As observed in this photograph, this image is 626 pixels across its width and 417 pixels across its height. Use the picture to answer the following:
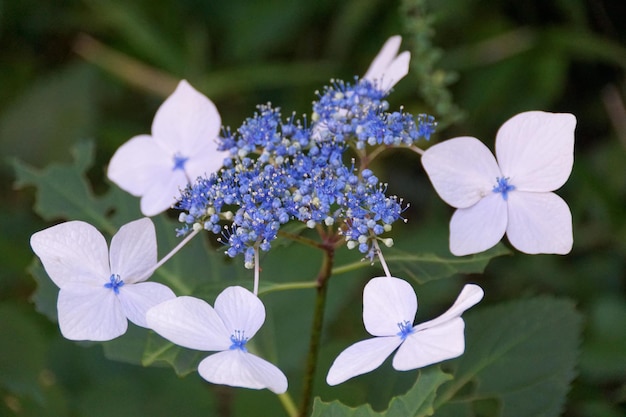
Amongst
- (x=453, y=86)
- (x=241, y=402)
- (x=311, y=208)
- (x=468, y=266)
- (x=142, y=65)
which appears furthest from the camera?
(x=142, y=65)

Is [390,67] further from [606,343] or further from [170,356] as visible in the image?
[606,343]

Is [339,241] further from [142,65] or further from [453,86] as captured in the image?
[142,65]

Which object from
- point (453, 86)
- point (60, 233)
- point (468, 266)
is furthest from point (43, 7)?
point (468, 266)

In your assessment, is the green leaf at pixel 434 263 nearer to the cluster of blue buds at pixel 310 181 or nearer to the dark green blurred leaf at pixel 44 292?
the cluster of blue buds at pixel 310 181

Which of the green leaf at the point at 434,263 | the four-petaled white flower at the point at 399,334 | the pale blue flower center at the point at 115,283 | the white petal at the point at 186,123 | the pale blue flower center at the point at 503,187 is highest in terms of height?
the white petal at the point at 186,123

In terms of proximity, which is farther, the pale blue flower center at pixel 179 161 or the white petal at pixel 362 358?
the pale blue flower center at pixel 179 161

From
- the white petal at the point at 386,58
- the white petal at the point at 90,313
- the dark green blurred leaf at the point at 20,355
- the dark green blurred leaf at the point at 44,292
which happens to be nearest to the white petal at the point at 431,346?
the white petal at the point at 90,313

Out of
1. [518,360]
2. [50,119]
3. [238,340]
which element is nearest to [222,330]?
[238,340]
